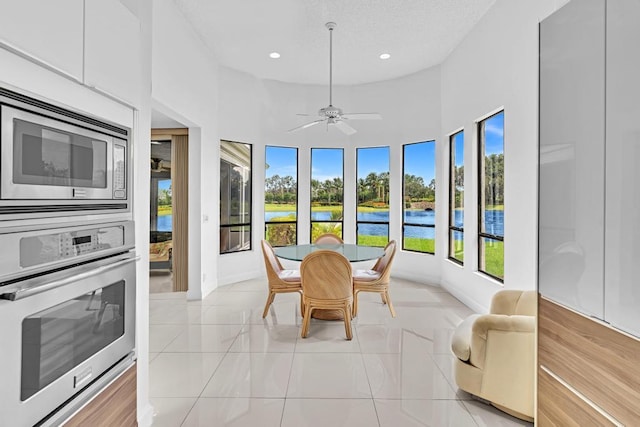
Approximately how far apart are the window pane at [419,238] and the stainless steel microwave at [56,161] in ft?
16.6

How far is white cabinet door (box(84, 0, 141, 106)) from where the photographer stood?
147cm

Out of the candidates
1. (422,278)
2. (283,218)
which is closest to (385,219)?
(422,278)

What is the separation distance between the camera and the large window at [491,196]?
13.1 ft

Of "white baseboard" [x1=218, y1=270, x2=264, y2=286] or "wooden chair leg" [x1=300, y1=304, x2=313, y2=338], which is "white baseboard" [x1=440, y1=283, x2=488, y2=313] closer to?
"wooden chair leg" [x1=300, y1=304, x2=313, y2=338]

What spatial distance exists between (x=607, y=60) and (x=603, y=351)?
1.05 m

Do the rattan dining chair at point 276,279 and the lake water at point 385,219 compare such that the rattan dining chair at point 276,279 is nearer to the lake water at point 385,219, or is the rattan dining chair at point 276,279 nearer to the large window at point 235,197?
the large window at point 235,197

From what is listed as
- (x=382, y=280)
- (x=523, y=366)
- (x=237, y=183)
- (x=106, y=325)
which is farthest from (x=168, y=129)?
(x=523, y=366)

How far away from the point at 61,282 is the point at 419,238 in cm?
550

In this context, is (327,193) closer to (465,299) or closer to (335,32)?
(335,32)

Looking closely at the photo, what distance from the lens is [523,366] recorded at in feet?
7.19

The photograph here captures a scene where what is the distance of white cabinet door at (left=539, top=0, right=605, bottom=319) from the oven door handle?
6.42 feet

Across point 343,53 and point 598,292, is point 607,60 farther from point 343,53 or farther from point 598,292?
point 343,53

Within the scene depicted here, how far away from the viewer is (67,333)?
4.39 feet

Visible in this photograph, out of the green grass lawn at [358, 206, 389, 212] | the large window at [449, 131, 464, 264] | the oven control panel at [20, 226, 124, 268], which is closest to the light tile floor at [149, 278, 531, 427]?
the large window at [449, 131, 464, 264]
